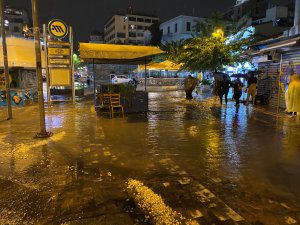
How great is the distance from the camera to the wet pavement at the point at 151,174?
398 cm

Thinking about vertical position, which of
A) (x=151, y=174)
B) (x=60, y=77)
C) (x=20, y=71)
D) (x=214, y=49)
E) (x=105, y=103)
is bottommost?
(x=151, y=174)

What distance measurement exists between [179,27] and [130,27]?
40157 mm

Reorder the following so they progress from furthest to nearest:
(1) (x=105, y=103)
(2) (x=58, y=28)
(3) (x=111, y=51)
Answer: (2) (x=58, y=28), (3) (x=111, y=51), (1) (x=105, y=103)

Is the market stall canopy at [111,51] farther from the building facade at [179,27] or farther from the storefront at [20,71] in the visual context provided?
the building facade at [179,27]

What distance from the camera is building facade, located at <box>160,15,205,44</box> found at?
5322cm

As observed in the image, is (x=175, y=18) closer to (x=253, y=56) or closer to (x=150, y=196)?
(x=253, y=56)

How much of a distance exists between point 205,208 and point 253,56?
48.4 ft

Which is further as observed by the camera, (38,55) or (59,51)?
(59,51)

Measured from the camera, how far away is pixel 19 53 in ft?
65.2

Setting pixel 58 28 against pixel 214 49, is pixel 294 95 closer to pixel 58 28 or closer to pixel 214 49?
pixel 214 49

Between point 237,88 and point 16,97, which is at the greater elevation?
point 237,88

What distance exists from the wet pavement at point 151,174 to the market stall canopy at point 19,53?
1061cm

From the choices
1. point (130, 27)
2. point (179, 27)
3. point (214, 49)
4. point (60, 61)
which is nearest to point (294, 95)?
point (214, 49)

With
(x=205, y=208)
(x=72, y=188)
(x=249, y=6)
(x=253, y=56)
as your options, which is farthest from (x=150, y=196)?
(x=249, y=6)
